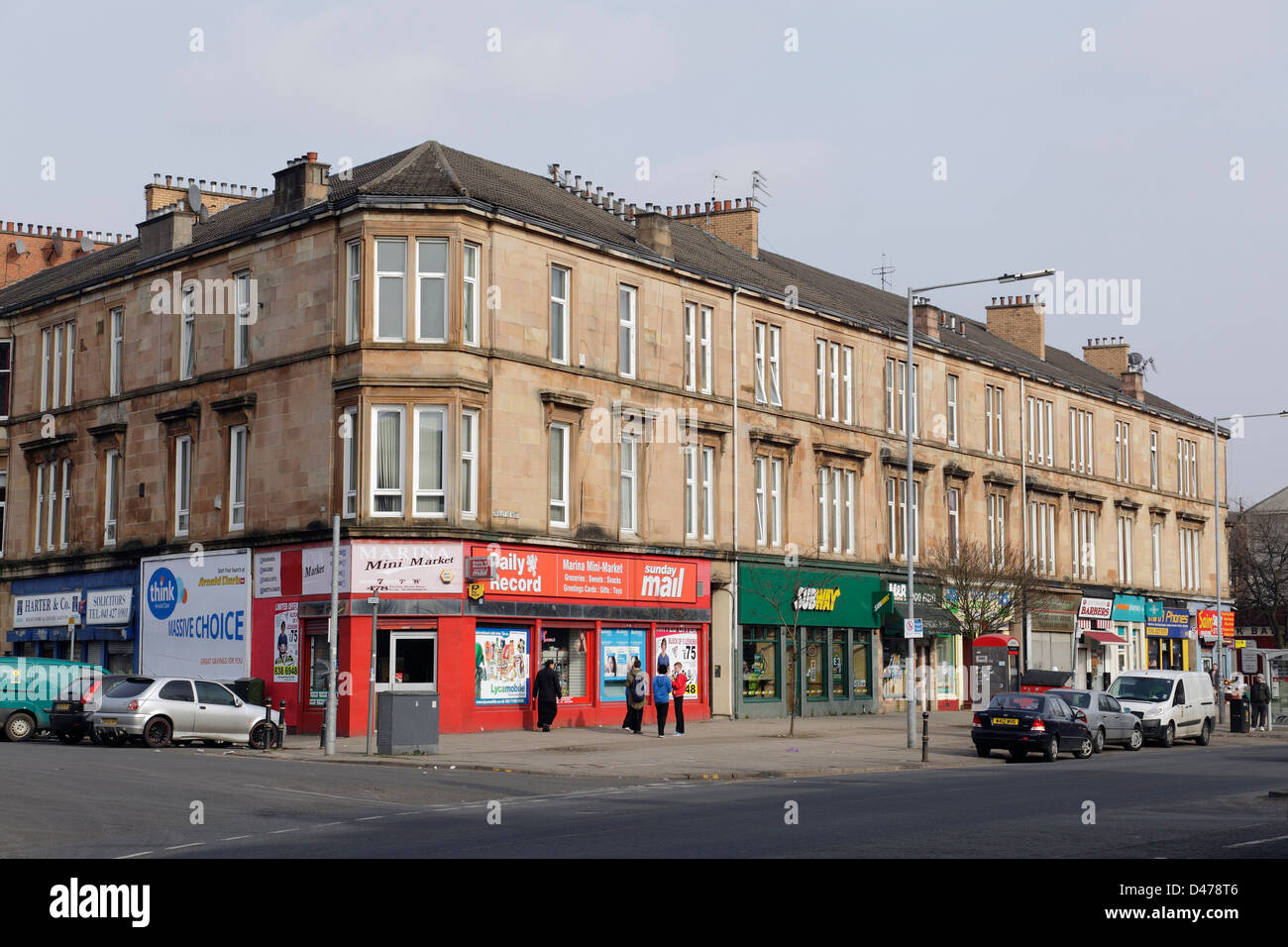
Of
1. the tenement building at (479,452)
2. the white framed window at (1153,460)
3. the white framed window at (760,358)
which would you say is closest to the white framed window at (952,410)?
the tenement building at (479,452)

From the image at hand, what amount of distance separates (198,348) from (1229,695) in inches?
1253

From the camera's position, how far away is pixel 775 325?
148 feet

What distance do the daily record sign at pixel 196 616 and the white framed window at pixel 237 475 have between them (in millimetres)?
1055

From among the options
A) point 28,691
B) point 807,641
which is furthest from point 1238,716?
point 28,691

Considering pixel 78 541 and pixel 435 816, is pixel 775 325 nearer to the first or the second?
pixel 78 541

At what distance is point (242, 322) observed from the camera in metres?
39.0

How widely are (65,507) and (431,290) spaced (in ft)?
57.3

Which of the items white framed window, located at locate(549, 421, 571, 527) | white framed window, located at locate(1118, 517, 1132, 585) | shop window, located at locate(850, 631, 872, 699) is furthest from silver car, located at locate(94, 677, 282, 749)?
white framed window, located at locate(1118, 517, 1132, 585)

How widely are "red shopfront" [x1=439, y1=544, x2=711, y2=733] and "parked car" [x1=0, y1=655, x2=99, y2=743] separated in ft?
27.3

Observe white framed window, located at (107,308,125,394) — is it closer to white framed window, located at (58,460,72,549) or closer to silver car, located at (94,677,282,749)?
white framed window, located at (58,460,72,549)

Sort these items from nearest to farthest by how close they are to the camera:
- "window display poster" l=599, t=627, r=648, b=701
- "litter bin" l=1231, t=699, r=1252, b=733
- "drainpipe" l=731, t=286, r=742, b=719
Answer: "window display poster" l=599, t=627, r=648, b=701, "drainpipe" l=731, t=286, r=742, b=719, "litter bin" l=1231, t=699, r=1252, b=733

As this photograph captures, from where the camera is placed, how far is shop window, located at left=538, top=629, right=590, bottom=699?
1446 inches
